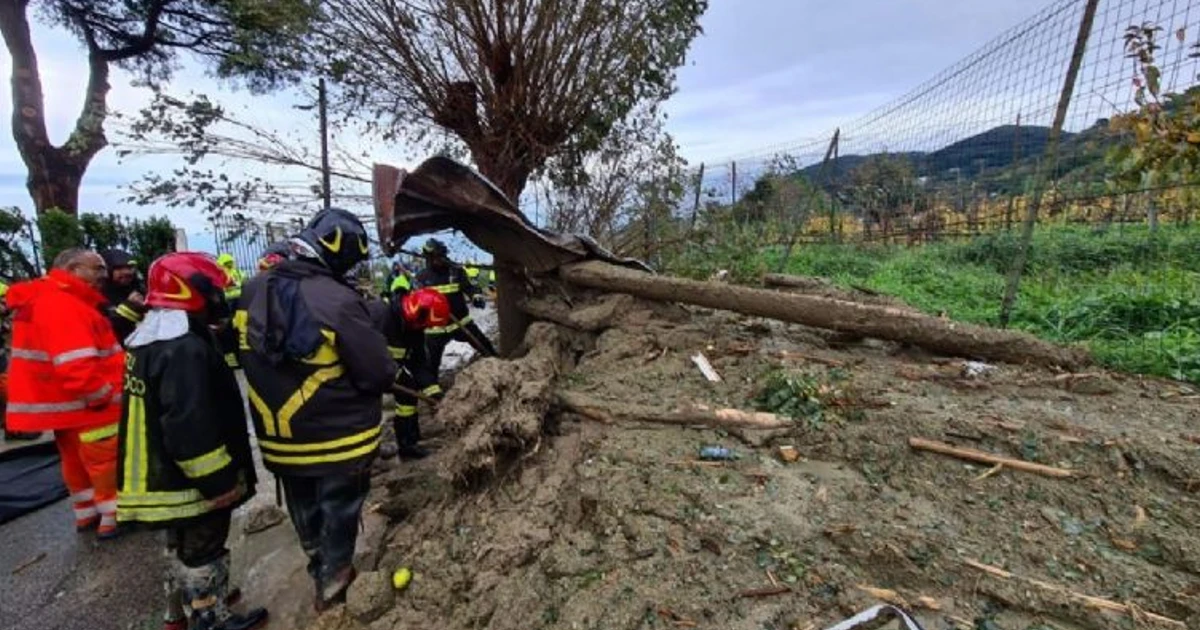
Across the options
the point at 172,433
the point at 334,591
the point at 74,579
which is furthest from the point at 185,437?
the point at 74,579

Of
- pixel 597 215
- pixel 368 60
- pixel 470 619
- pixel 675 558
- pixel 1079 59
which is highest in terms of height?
pixel 368 60

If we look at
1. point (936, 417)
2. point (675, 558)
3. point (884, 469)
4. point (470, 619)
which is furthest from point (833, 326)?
point (470, 619)

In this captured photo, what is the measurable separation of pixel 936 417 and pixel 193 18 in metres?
16.2

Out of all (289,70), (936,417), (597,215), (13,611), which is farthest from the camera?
(597,215)

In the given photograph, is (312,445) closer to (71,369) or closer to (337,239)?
(337,239)

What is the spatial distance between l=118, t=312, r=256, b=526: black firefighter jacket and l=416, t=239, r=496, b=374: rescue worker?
2663 millimetres

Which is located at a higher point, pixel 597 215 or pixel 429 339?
pixel 597 215

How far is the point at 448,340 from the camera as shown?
5.45 metres

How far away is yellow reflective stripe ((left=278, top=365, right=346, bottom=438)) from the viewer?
2.44 metres

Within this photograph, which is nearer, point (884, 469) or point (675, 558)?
point (675, 558)

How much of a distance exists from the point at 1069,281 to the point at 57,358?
25.8 feet

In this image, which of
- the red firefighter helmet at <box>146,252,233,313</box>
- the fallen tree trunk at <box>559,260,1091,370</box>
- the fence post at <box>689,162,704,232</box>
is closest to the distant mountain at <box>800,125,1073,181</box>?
the fence post at <box>689,162,704,232</box>

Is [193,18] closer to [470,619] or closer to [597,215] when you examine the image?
[597,215]

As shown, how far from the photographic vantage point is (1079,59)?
3.71 metres
